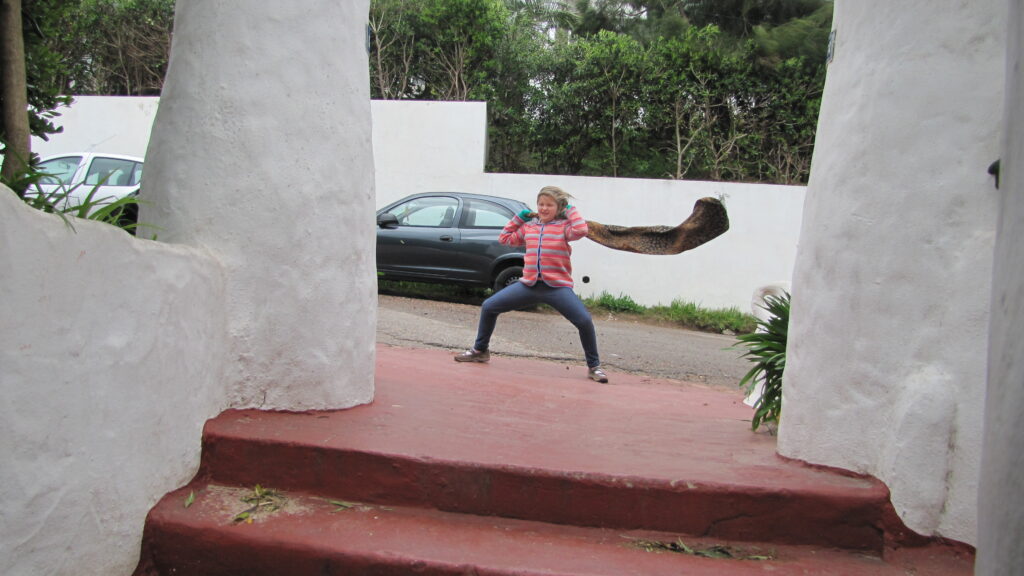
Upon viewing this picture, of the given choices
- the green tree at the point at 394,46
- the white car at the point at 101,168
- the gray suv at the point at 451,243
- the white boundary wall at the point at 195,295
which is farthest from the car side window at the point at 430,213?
the white boundary wall at the point at 195,295

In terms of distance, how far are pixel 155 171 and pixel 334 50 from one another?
96 cm

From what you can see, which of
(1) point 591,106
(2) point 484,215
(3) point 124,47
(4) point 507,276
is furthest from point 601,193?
(3) point 124,47

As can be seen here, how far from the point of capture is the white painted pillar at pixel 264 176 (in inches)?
129

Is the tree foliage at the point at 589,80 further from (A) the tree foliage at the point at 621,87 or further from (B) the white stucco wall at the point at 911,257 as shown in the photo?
(B) the white stucco wall at the point at 911,257

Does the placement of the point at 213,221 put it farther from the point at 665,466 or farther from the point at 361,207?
the point at 665,466

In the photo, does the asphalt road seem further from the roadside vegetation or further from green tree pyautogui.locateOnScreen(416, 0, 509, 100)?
green tree pyautogui.locateOnScreen(416, 0, 509, 100)

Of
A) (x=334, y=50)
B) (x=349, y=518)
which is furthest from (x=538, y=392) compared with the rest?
(x=334, y=50)

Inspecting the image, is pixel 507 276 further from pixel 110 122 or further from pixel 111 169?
pixel 110 122

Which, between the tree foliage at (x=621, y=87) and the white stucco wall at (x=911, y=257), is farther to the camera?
the tree foliage at (x=621, y=87)

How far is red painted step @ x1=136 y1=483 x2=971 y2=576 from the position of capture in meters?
2.60

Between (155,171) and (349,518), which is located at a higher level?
(155,171)

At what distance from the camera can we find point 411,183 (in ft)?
44.1

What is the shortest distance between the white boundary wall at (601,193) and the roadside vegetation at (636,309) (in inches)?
9.6

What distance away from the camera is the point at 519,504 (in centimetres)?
294
